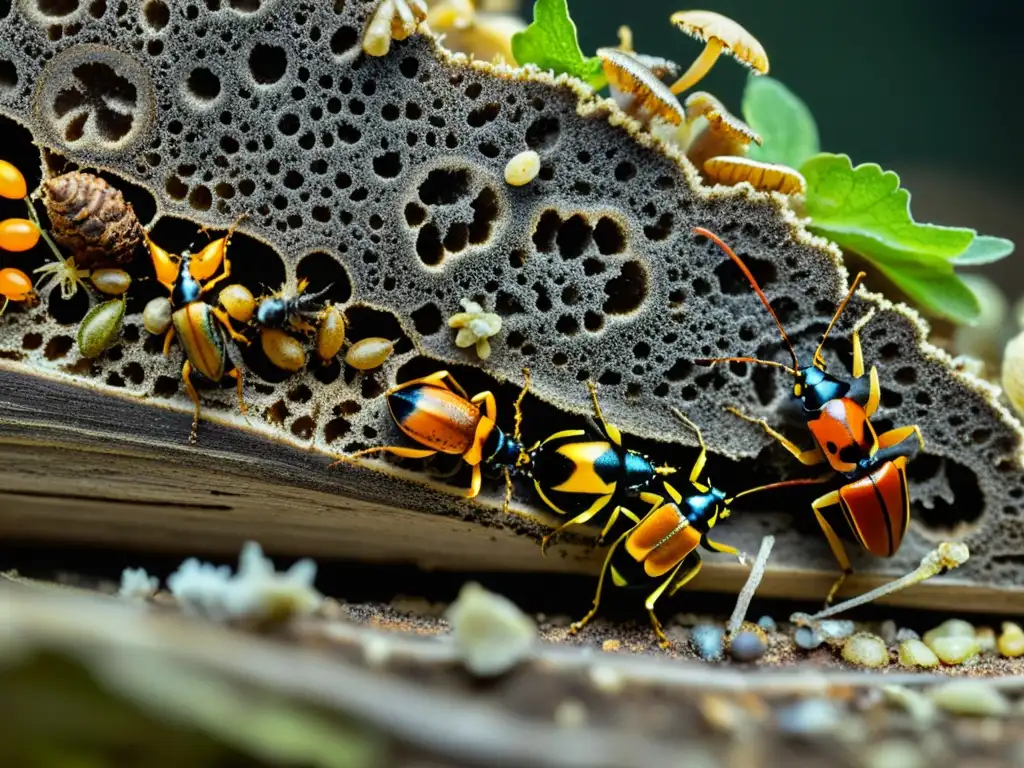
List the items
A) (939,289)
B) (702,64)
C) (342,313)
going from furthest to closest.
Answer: (939,289)
(702,64)
(342,313)

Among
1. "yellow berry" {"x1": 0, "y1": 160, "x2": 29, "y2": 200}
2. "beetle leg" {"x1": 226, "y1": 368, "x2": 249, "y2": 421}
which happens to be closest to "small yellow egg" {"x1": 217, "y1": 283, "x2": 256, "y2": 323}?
"beetle leg" {"x1": 226, "y1": 368, "x2": 249, "y2": 421}

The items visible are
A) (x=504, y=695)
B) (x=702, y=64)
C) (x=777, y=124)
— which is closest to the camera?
(x=504, y=695)

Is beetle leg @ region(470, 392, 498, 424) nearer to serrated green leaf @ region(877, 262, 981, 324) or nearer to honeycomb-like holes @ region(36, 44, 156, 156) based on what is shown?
honeycomb-like holes @ region(36, 44, 156, 156)

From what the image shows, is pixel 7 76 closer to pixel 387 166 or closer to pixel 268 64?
pixel 268 64

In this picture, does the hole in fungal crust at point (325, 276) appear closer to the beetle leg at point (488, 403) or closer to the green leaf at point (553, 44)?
the beetle leg at point (488, 403)

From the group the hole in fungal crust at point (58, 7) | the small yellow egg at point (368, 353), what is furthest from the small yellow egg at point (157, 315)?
the hole in fungal crust at point (58, 7)

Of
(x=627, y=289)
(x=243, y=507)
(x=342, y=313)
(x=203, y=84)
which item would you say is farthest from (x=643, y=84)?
(x=243, y=507)
